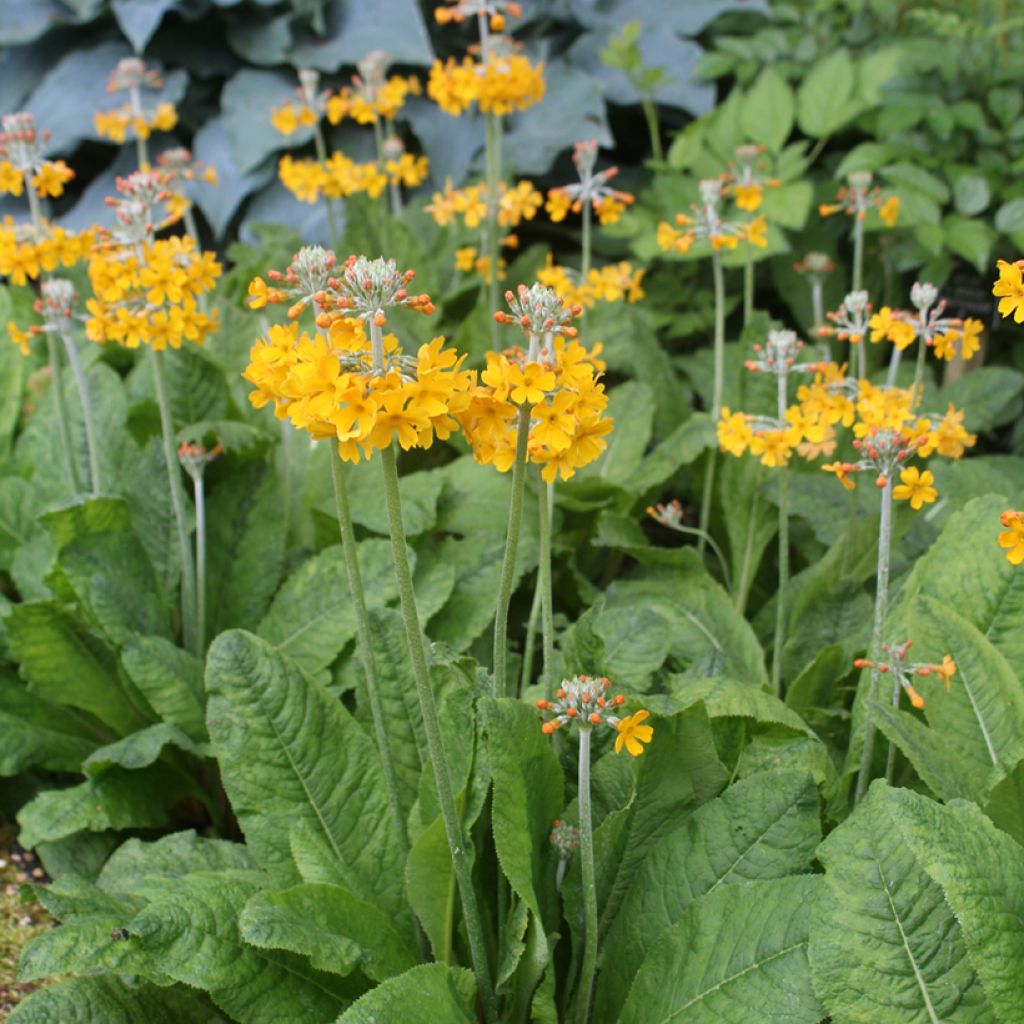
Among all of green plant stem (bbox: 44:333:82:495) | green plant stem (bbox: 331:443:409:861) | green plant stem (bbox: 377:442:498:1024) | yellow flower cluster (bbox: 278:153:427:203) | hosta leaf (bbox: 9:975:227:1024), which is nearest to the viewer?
green plant stem (bbox: 377:442:498:1024)

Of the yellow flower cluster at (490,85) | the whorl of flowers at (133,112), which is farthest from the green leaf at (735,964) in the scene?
the whorl of flowers at (133,112)

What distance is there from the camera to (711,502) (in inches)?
165

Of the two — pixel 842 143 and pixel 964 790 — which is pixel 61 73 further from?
pixel 964 790

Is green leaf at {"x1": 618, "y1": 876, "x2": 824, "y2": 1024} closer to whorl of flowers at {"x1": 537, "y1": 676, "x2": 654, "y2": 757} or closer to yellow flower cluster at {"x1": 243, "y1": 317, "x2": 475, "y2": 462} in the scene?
whorl of flowers at {"x1": 537, "y1": 676, "x2": 654, "y2": 757}

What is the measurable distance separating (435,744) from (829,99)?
3616 mm

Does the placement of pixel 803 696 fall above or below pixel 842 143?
below

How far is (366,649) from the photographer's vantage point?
2328 millimetres

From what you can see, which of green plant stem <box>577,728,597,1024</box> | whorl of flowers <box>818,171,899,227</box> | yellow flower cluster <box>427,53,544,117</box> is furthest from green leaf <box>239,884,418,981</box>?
yellow flower cluster <box>427,53,544,117</box>

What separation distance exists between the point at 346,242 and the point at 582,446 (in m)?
3.01

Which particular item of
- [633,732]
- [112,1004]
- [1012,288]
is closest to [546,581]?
[633,732]

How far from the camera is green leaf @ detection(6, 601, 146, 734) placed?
10.6ft

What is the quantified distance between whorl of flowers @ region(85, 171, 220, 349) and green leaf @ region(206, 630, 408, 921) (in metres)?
0.90

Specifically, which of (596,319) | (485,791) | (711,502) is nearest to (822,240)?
(596,319)

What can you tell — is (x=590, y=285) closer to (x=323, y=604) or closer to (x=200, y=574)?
(x=323, y=604)
